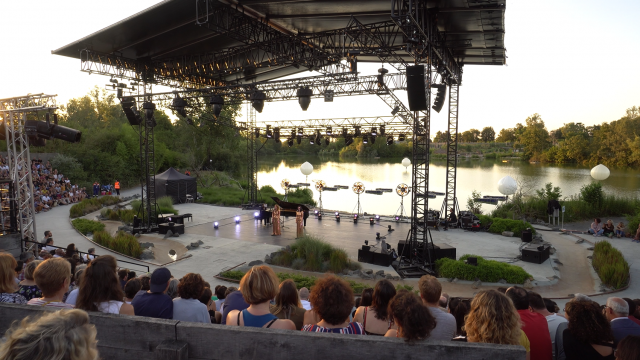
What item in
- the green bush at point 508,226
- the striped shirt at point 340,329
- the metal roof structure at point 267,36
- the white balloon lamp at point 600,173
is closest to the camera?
the striped shirt at point 340,329

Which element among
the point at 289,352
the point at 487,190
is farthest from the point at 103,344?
the point at 487,190

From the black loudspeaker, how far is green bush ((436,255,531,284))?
417 centimetres

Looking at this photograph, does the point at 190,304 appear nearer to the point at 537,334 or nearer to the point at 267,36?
the point at 537,334

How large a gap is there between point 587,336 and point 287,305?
7.80ft

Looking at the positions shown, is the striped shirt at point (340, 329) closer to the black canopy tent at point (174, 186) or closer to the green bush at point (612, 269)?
the green bush at point (612, 269)

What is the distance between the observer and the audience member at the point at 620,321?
3213 mm

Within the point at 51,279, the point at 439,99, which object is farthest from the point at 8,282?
the point at 439,99

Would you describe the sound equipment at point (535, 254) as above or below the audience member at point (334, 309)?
below

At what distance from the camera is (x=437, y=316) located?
9.81ft

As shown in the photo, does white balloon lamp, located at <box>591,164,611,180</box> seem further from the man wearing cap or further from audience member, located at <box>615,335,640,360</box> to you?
the man wearing cap

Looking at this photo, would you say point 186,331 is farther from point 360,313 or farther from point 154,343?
point 360,313

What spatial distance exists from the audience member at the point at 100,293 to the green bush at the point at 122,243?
28.5ft

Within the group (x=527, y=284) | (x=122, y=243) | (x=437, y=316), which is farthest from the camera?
(x=122, y=243)

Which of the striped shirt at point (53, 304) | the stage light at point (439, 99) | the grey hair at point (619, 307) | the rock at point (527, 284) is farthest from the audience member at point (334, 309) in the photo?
the stage light at point (439, 99)
